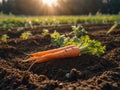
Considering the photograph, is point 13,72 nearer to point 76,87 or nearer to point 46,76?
point 46,76

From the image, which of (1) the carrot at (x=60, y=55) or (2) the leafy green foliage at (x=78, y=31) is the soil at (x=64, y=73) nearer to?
(1) the carrot at (x=60, y=55)

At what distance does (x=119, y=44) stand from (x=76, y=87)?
391 cm

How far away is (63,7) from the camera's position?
40.7 m

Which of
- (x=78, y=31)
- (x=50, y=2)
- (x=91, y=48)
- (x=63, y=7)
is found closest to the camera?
(x=91, y=48)

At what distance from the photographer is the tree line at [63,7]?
38250mm

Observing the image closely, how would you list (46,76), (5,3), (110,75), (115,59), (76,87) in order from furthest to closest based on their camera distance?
(5,3)
(115,59)
(46,76)
(110,75)
(76,87)

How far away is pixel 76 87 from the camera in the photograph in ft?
14.7

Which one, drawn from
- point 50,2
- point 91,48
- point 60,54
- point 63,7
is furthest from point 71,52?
point 63,7

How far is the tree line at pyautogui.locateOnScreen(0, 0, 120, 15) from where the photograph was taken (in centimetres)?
3825

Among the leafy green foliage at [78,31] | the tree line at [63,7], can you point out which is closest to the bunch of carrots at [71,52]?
the leafy green foliage at [78,31]

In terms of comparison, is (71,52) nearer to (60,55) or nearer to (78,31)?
(60,55)

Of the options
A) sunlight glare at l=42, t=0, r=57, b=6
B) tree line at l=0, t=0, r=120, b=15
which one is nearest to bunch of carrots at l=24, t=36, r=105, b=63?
tree line at l=0, t=0, r=120, b=15

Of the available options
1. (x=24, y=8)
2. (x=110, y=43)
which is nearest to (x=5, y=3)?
(x=24, y=8)

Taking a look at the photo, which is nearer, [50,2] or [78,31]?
[78,31]
